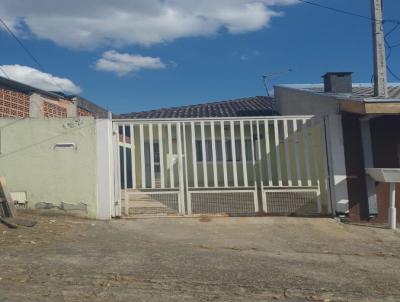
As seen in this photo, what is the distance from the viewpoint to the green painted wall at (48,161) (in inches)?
310

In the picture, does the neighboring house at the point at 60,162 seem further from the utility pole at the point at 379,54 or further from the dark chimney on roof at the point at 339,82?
the dark chimney on roof at the point at 339,82

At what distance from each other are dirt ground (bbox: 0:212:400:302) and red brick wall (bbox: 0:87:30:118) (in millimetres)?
4491

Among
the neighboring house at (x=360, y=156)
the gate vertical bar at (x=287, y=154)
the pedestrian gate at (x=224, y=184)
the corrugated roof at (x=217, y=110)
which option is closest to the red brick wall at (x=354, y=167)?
the neighboring house at (x=360, y=156)

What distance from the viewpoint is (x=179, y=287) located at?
409 centimetres

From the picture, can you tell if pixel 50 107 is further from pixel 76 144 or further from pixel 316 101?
pixel 316 101

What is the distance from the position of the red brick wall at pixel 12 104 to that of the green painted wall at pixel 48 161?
125 inches

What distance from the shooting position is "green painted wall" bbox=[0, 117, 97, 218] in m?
7.87

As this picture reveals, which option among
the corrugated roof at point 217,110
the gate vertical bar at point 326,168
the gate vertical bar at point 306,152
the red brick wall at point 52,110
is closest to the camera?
the gate vertical bar at point 326,168

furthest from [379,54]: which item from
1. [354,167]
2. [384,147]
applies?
[354,167]

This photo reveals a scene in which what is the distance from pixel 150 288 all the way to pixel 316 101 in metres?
7.69

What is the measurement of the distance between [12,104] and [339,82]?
976cm

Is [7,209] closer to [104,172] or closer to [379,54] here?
[104,172]

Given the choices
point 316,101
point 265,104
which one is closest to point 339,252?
point 316,101

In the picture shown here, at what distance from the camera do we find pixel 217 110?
1716 cm
